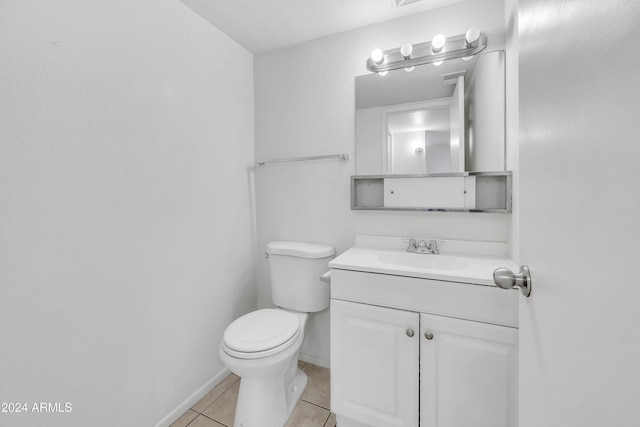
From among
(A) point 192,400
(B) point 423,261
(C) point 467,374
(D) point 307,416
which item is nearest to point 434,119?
(B) point 423,261

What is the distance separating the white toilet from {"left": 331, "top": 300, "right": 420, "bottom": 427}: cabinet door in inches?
10.6

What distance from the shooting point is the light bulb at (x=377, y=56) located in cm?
151

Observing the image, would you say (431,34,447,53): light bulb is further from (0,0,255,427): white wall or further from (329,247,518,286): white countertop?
(0,0,255,427): white wall

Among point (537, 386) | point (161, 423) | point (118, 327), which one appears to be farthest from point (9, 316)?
point (537, 386)

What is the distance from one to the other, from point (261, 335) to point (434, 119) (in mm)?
1463

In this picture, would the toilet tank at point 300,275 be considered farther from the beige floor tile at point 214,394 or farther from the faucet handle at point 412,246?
the beige floor tile at point 214,394

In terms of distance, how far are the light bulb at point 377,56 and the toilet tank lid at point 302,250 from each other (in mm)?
1145

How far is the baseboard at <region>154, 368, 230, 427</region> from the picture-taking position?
1333 mm

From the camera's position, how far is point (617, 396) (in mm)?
291

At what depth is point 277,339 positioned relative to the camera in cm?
126

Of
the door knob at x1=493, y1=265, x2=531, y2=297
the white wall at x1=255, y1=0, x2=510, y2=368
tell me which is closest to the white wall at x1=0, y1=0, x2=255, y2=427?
the white wall at x1=255, y1=0, x2=510, y2=368

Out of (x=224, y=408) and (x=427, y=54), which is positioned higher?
(x=427, y=54)

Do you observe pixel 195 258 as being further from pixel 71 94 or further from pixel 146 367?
pixel 71 94

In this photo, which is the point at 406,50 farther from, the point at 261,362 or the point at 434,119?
the point at 261,362
